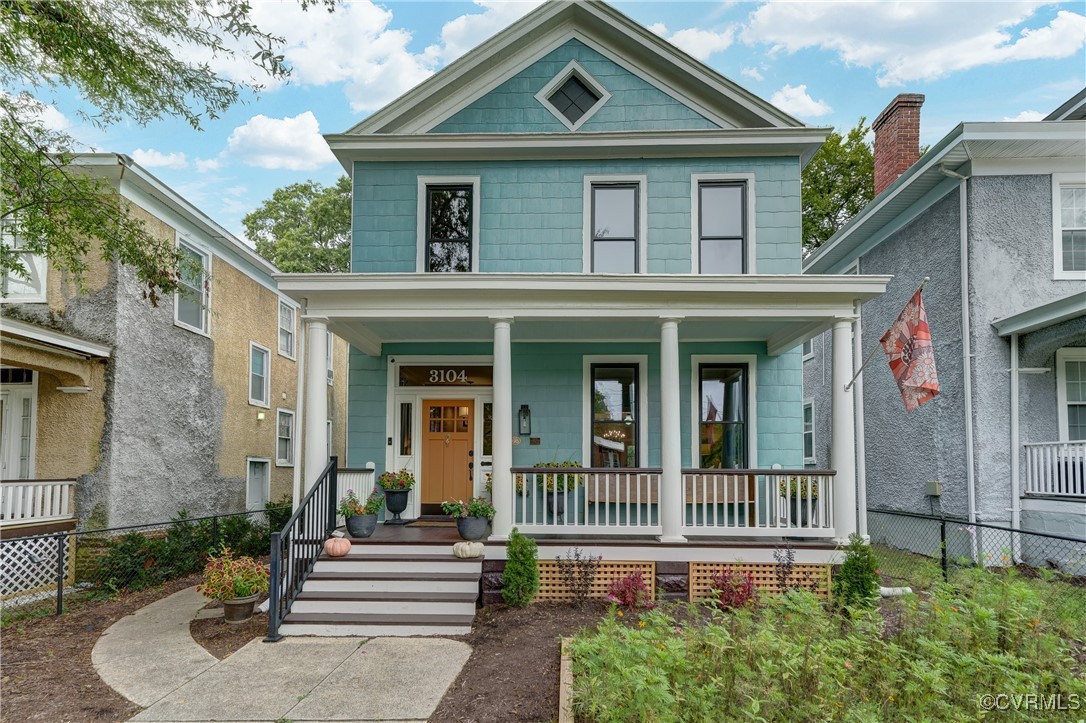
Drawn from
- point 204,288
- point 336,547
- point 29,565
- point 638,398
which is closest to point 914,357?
point 638,398

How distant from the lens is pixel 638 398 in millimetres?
9188

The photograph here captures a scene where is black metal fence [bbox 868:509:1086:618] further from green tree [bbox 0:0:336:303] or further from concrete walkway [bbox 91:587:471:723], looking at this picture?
green tree [bbox 0:0:336:303]

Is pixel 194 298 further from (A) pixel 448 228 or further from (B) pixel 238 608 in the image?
(B) pixel 238 608

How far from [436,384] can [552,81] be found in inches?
197

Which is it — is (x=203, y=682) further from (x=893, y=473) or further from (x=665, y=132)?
(x=893, y=473)

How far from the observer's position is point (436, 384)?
9.41m

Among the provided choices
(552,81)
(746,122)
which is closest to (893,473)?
(746,122)

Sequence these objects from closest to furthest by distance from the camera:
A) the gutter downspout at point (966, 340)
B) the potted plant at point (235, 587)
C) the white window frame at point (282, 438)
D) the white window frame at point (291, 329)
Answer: the potted plant at point (235, 587)
the gutter downspout at point (966, 340)
the white window frame at point (282, 438)
the white window frame at point (291, 329)

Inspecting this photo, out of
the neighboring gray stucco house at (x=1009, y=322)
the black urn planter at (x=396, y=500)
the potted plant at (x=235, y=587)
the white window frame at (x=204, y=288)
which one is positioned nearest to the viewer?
the potted plant at (x=235, y=587)

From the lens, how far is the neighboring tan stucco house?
8648 mm

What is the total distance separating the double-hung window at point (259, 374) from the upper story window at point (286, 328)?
0.82 meters

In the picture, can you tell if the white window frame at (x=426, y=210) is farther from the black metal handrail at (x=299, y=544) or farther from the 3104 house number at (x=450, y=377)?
the black metal handrail at (x=299, y=544)

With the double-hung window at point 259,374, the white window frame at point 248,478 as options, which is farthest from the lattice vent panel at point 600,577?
the double-hung window at point 259,374

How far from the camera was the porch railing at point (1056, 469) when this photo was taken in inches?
318
